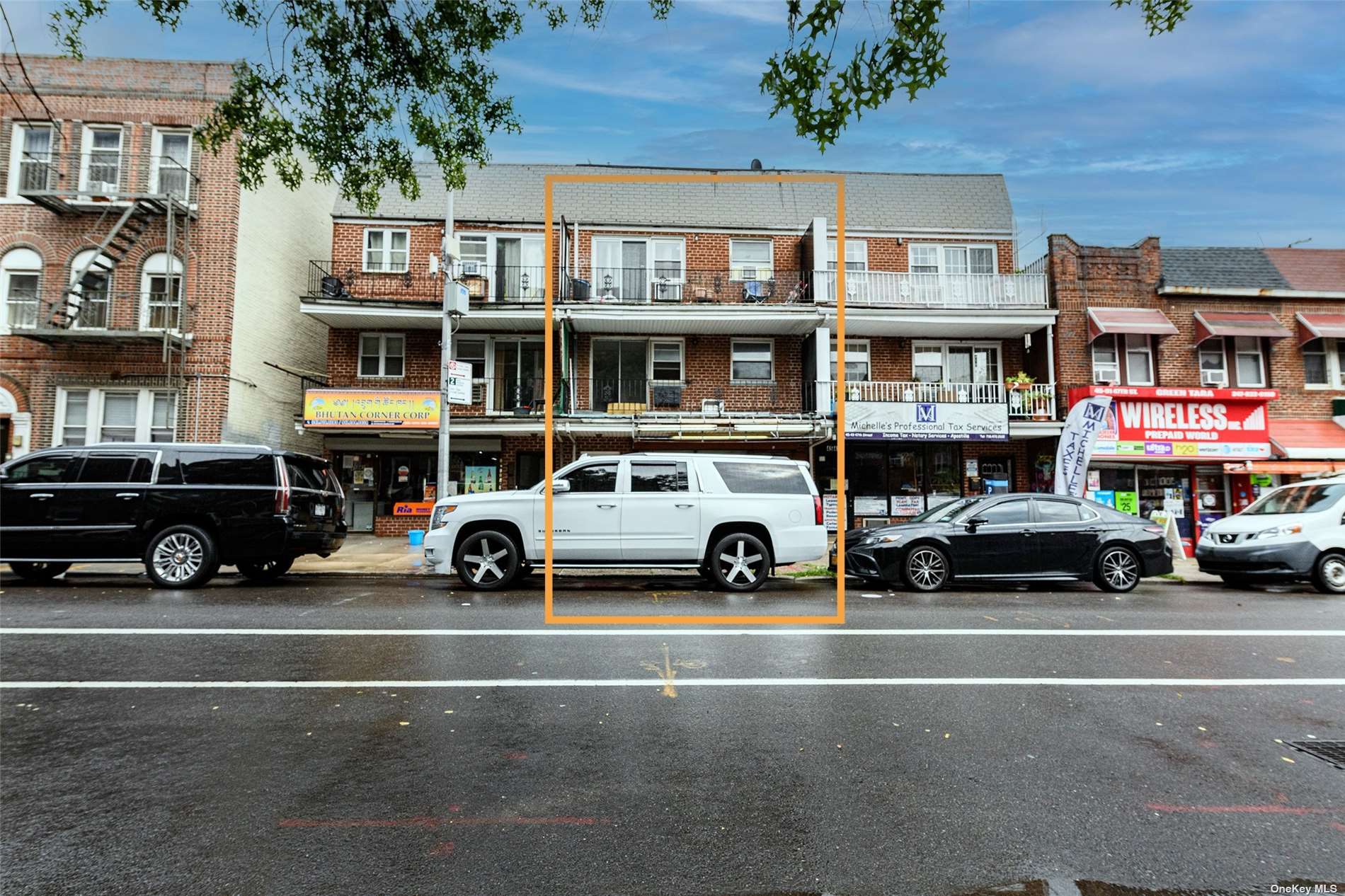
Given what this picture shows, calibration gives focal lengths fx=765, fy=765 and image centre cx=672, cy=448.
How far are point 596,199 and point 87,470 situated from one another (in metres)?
15.6

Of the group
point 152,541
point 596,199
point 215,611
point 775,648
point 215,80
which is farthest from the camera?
point 596,199

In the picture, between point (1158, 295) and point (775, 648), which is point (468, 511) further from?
point (1158, 295)

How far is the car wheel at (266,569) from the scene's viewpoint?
1188cm

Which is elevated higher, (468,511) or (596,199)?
(596,199)

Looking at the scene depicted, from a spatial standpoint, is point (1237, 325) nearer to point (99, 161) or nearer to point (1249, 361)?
point (1249, 361)

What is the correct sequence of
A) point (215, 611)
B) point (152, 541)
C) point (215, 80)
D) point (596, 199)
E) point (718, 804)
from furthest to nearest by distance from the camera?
point (596, 199) → point (215, 80) → point (152, 541) → point (215, 611) → point (718, 804)

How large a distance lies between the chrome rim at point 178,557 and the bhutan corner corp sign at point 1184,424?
19.7 metres

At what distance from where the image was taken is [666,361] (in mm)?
22078

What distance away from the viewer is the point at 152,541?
10.7m

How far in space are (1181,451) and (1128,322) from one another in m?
3.67

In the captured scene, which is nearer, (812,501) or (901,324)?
(812,501)

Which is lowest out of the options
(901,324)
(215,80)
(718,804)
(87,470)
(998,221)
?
(718,804)

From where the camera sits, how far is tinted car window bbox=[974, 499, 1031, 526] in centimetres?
1161

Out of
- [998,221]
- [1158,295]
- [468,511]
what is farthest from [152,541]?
[1158,295]
